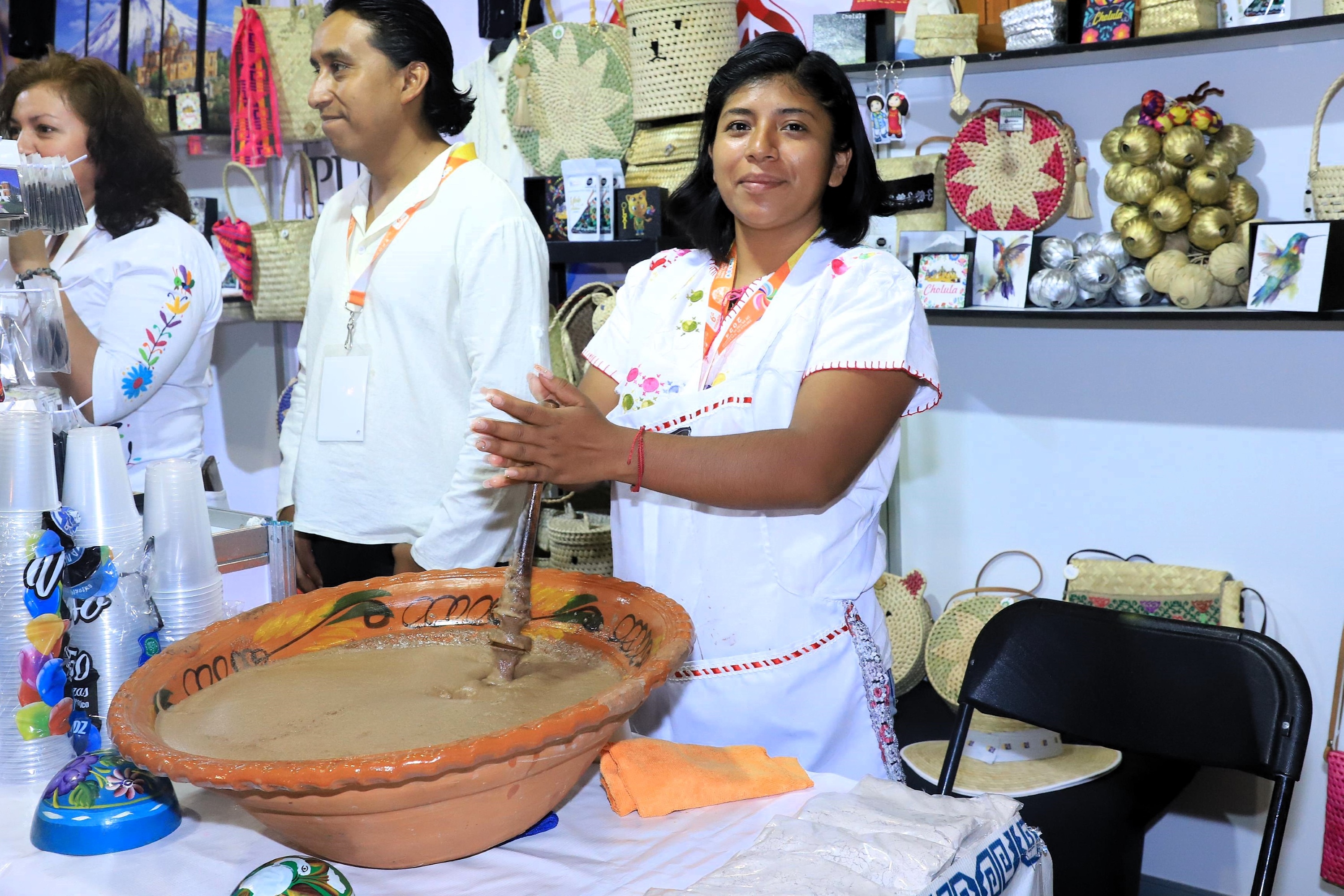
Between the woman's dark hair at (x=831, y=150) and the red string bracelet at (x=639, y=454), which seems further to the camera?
the woman's dark hair at (x=831, y=150)

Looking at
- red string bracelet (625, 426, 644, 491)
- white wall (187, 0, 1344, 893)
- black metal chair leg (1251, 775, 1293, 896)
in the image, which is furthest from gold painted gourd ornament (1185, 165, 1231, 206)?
red string bracelet (625, 426, 644, 491)

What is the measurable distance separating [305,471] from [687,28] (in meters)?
1.52

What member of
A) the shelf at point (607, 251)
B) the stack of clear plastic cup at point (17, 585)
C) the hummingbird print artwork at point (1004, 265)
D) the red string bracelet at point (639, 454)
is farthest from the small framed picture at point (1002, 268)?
the stack of clear plastic cup at point (17, 585)

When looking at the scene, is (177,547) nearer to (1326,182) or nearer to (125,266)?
(125,266)

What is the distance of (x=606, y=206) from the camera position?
10.4 ft

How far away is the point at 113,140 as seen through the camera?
2.54 metres

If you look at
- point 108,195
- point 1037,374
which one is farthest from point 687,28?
point 108,195

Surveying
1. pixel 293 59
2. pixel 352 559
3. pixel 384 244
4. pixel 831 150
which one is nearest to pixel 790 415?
pixel 831 150

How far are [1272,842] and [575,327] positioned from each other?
234 cm

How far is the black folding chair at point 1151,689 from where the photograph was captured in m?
1.49

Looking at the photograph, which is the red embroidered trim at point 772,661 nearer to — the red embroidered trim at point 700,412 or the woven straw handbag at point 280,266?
the red embroidered trim at point 700,412

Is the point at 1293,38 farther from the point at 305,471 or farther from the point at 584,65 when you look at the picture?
the point at 305,471

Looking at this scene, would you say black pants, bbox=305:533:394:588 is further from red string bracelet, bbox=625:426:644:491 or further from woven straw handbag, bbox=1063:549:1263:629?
woven straw handbag, bbox=1063:549:1263:629

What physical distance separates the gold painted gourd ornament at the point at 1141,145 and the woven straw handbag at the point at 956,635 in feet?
3.41
